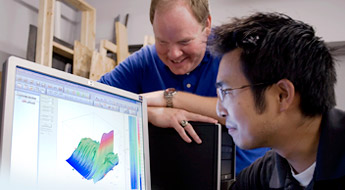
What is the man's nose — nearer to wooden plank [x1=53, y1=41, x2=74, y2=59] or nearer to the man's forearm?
the man's forearm

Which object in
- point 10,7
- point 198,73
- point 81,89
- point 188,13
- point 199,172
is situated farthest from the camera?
point 10,7

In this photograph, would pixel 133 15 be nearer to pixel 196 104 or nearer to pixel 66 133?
pixel 196 104

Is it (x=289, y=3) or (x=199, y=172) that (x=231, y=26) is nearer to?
(x=199, y=172)

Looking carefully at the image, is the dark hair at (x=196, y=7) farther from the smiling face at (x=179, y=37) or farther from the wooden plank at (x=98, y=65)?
the wooden plank at (x=98, y=65)

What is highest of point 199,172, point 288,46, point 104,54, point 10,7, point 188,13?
point 10,7

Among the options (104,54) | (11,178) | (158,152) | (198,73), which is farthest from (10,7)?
(11,178)

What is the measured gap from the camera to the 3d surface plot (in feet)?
2.29

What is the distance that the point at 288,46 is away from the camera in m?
0.81

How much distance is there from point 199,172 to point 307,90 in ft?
1.18

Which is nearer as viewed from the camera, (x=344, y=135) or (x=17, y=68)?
(x=17, y=68)

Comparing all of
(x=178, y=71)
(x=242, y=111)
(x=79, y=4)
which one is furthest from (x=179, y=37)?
(x=79, y=4)

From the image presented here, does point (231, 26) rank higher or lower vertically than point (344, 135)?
higher

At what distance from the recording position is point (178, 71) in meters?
1.29

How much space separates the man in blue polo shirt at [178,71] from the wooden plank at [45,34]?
1306mm
